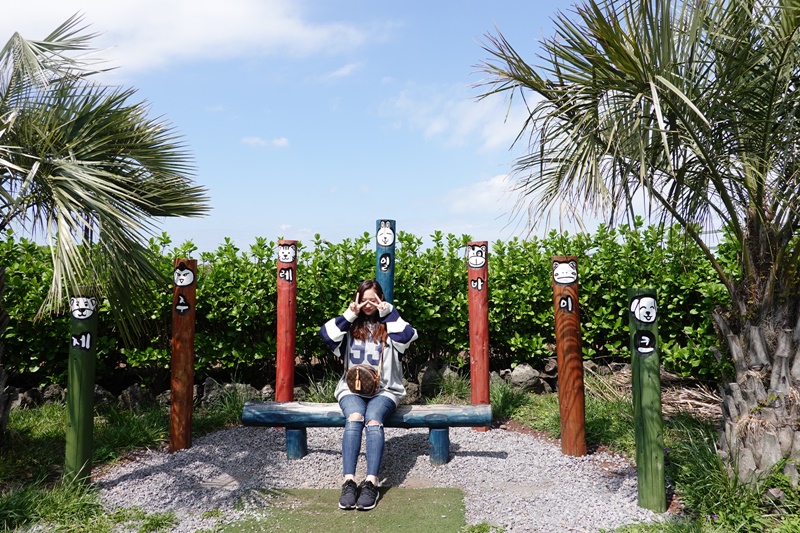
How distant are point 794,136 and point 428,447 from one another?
3.41 meters

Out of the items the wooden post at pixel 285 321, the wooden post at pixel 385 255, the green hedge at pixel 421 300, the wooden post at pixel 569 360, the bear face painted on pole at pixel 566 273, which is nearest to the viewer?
the wooden post at pixel 569 360

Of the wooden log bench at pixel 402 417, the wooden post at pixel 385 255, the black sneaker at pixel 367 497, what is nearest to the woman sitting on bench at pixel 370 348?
the wooden log bench at pixel 402 417

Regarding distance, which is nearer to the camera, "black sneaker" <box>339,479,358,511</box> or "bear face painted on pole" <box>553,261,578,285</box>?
"black sneaker" <box>339,479,358,511</box>

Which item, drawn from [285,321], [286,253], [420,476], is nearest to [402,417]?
[420,476]

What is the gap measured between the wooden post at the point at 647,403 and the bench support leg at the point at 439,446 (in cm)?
141

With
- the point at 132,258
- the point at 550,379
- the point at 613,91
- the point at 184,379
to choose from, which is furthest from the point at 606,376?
the point at 132,258

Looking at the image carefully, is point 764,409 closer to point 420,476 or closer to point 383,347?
point 420,476

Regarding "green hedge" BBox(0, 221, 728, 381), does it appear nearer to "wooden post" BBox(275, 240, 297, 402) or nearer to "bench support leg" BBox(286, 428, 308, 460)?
"wooden post" BBox(275, 240, 297, 402)

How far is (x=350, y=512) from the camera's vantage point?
393cm

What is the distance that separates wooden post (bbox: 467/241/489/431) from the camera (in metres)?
5.48

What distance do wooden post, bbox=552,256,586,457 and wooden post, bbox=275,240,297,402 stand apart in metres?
2.21

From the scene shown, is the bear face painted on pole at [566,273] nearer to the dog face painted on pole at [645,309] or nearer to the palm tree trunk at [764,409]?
the dog face painted on pole at [645,309]

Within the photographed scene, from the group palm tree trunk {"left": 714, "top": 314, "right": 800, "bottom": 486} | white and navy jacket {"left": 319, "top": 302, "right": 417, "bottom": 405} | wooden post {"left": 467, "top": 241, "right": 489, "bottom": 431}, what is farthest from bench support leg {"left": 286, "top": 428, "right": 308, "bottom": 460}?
palm tree trunk {"left": 714, "top": 314, "right": 800, "bottom": 486}

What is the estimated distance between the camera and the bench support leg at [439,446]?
4.71m
